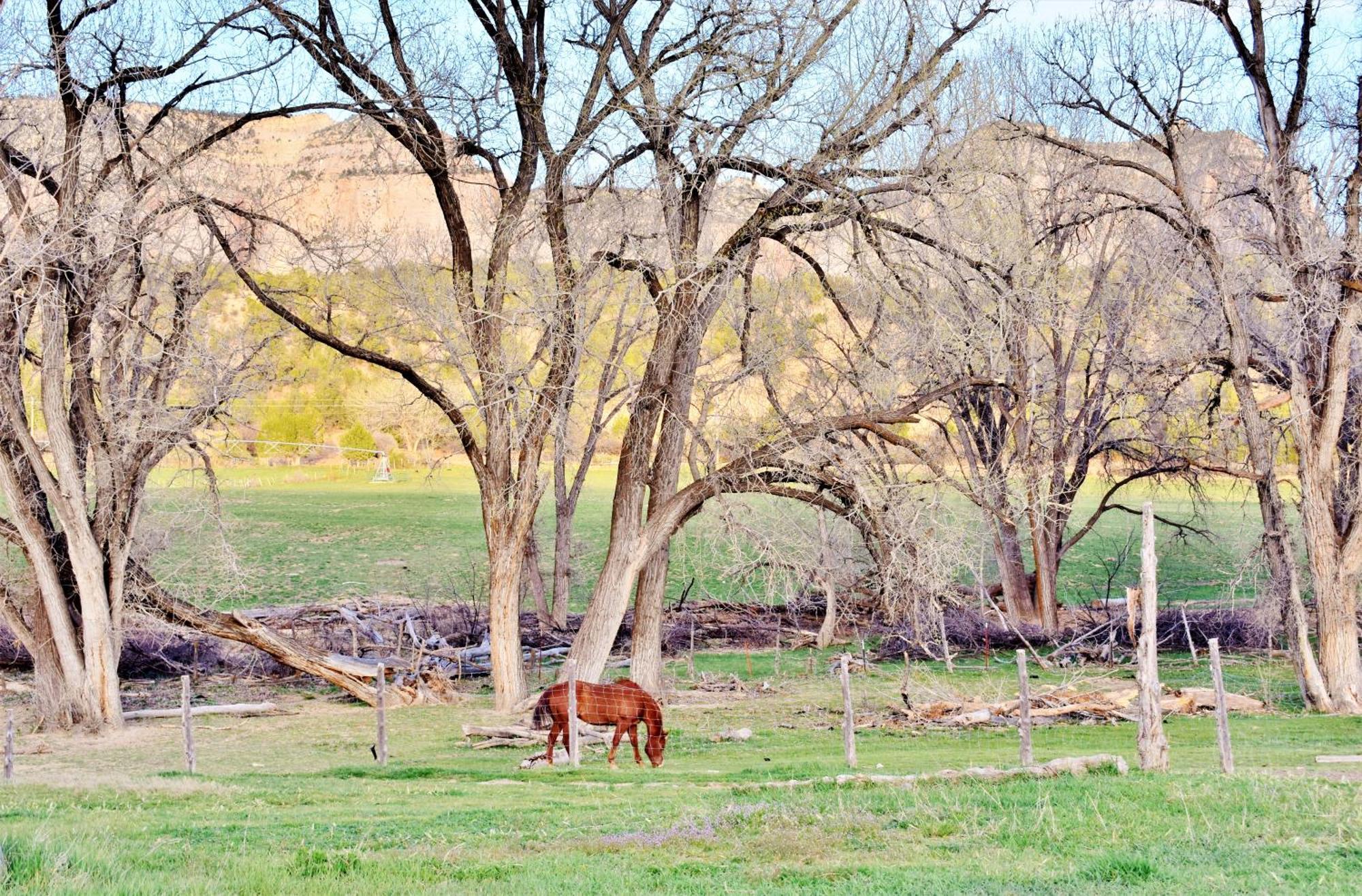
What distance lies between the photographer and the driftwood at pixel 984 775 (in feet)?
34.9

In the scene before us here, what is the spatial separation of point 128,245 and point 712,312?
8420mm

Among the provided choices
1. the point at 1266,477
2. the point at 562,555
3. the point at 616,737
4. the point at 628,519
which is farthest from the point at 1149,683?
the point at 562,555

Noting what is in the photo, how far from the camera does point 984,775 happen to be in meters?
10.7

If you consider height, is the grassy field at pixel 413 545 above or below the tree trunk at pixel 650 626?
above

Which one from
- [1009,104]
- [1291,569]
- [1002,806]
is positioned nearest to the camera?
[1002,806]

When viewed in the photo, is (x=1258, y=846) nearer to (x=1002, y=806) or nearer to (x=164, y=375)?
(x=1002, y=806)

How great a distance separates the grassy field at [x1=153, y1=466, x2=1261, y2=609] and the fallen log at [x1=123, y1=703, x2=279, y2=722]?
6.23 ft

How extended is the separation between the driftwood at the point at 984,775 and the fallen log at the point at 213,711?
12289mm

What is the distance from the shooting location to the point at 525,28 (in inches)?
854

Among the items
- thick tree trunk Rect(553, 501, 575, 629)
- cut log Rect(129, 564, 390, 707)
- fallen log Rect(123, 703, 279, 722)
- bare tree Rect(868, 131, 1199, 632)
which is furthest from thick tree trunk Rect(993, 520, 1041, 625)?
fallen log Rect(123, 703, 279, 722)

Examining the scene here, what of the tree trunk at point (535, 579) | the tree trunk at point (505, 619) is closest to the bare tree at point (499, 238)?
the tree trunk at point (505, 619)

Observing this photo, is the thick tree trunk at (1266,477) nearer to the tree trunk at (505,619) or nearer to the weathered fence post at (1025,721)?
the weathered fence post at (1025,721)

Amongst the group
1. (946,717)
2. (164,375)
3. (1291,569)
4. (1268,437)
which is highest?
(164,375)

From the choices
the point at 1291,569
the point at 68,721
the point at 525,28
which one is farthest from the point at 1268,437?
the point at 68,721
